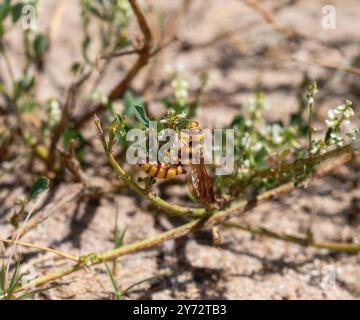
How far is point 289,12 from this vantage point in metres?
2.60

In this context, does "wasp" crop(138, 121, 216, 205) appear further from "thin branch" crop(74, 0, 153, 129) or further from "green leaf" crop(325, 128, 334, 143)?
"thin branch" crop(74, 0, 153, 129)

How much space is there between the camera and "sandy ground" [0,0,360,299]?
1673 millimetres

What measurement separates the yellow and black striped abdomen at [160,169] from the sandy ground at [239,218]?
0.37 m

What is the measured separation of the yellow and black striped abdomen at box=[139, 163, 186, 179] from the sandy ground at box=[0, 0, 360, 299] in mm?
374

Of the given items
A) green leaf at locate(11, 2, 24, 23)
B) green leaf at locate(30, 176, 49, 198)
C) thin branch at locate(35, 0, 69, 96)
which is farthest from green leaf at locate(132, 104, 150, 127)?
thin branch at locate(35, 0, 69, 96)

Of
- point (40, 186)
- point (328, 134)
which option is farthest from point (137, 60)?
point (328, 134)

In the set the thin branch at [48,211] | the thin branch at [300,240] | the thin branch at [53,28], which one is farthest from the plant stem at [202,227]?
the thin branch at [53,28]

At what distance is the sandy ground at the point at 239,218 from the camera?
1673mm

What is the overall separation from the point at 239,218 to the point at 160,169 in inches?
22.6

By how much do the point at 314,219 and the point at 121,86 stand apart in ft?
2.31

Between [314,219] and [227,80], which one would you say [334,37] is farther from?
[314,219]

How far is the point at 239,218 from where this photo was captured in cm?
187

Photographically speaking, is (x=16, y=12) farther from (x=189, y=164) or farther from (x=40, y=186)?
(x=189, y=164)

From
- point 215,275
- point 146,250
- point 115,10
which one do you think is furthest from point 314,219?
point 115,10
